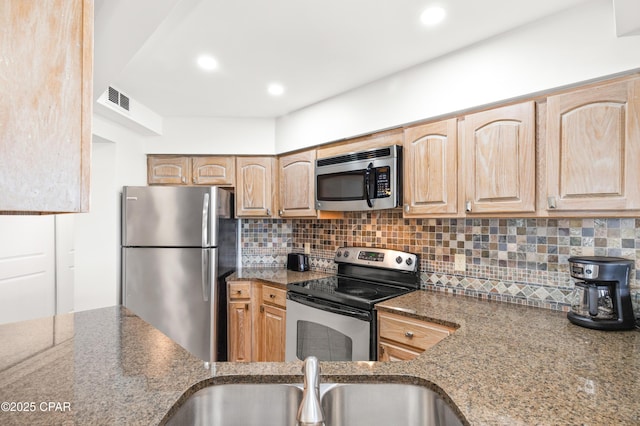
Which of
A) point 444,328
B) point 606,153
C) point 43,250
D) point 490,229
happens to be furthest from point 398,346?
point 43,250

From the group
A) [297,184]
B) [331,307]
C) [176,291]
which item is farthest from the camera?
[297,184]

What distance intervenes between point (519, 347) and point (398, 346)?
0.73 metres

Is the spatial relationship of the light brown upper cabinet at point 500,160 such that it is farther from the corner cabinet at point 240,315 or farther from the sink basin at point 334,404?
the corner cabinet at point 240,315

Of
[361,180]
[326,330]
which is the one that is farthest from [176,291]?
[361,180]

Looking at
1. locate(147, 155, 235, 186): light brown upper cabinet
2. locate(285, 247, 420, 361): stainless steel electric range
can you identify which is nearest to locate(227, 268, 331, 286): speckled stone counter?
locate(285, 247, 420, 361): stainless steel electric range

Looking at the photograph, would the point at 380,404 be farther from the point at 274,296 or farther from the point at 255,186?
the point at 255,186

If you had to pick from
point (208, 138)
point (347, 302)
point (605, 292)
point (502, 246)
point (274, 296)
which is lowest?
point (274, 296)

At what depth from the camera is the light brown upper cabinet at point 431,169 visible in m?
1.98

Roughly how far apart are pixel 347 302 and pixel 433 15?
1.65 metres

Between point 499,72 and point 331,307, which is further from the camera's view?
point 331,307

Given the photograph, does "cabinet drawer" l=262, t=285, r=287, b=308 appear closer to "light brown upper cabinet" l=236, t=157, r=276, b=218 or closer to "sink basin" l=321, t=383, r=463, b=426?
"light brown upper cabinet" l=236, t=157, r=276, b=218

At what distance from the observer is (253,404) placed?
3.20 ft

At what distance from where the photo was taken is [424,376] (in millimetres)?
1004

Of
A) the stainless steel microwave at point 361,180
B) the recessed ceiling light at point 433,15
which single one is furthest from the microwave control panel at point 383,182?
the recessed ceiling light at point 433,15
